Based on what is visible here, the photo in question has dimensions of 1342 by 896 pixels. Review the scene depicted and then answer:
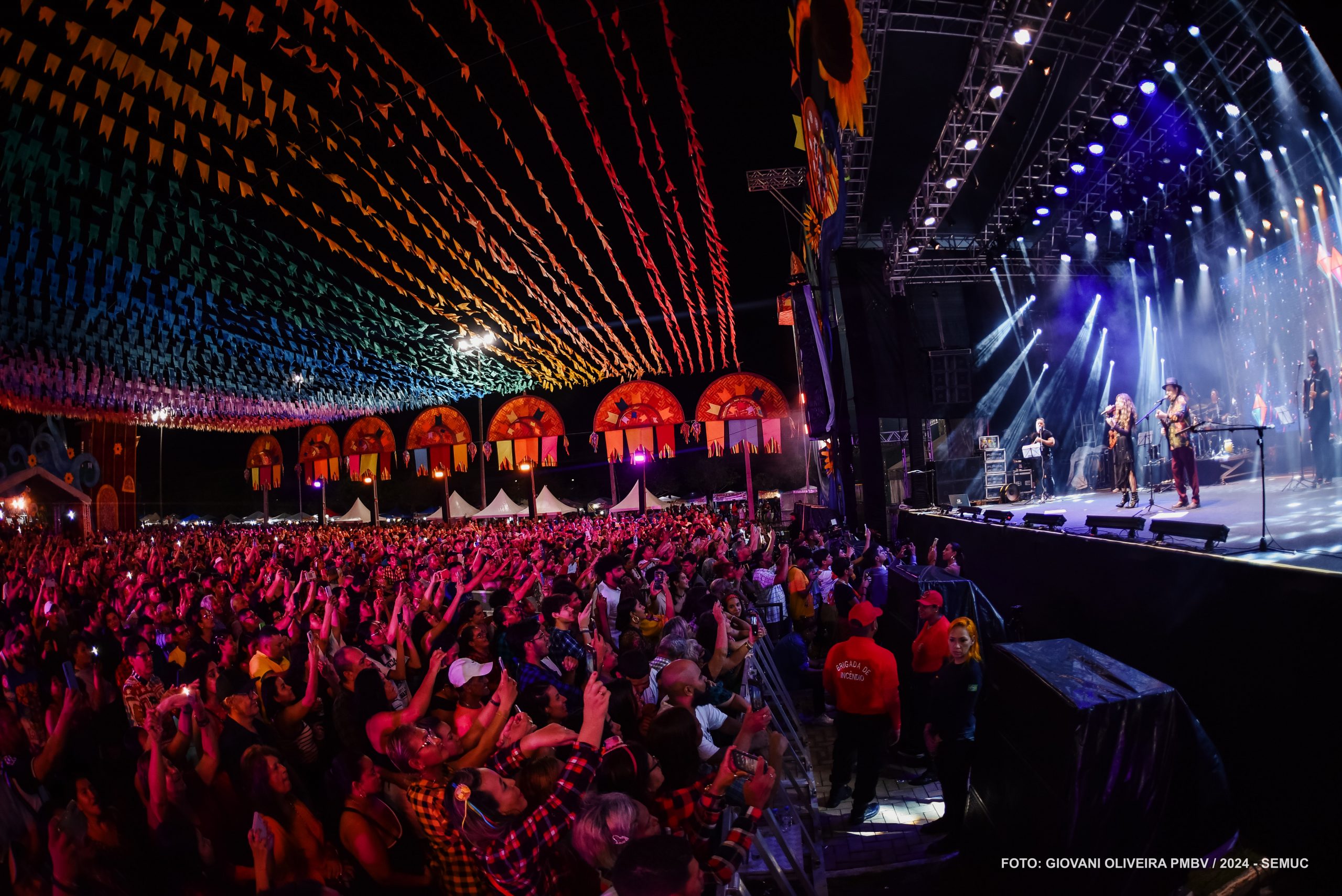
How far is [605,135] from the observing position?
961 cm

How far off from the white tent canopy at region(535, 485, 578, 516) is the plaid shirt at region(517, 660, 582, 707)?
28.0 meters

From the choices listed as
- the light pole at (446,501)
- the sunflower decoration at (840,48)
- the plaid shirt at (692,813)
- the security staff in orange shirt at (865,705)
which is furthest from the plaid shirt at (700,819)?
the light pole at (446,501)

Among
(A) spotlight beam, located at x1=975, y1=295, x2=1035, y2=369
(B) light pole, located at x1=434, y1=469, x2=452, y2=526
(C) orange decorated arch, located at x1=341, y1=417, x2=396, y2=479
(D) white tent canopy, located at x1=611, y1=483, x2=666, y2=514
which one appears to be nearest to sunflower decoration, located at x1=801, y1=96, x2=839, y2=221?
(A) spotlight beam, located at x1=975, y1=295, x2=1035, y2=369

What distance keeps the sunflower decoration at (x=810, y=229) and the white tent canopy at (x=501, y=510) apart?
2143 cm

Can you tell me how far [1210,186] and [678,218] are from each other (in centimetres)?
947

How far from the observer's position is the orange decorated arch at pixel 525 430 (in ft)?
105

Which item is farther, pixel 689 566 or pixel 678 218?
pixel 678 218

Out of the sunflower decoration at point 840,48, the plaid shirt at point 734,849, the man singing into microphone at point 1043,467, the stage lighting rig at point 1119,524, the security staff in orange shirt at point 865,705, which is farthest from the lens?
the man singing into microphone at point 1043,467

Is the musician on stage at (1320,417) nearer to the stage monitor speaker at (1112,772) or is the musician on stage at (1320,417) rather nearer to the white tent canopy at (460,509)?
the stage monitor speaker at (1112,772)

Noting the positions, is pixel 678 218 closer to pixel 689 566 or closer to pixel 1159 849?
pixel 689 566

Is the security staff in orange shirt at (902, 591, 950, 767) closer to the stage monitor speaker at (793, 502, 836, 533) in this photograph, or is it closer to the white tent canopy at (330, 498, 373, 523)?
the stage monitor speaker at (793, 502, 836, 533)

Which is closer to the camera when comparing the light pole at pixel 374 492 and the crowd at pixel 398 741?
the crowd at pixel 398 741

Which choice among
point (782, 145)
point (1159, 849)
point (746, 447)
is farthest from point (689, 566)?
point (746, 447)

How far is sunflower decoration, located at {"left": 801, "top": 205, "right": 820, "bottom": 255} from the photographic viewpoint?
12.5 meters
